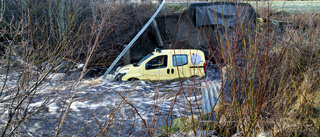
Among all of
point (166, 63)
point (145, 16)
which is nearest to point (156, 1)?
point (145, 16)

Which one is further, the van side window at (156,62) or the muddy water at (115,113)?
the van side window at (156,62)

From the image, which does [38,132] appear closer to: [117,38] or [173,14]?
[117,38]

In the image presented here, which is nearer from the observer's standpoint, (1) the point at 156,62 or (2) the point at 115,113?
(2) the point at 115,113

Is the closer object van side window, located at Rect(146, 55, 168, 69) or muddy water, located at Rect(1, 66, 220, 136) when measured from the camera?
muddy water, located at Rect(1, 66, 220, 136)

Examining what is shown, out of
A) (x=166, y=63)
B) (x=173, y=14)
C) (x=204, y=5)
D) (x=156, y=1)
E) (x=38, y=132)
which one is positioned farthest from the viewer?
(x=156, y=1)

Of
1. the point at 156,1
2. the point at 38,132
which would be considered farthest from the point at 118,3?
the point at 38,132

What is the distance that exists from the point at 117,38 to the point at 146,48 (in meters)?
1.73

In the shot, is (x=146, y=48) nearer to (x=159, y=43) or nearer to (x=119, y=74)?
(x=159, y=43)

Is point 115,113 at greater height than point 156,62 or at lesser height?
greater

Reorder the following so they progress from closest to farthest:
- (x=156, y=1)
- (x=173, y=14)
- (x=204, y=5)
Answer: (x=204, y=5) < (x=173, y=14) < (x=156, y=1)

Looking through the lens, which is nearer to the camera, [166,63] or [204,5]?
[166,63]

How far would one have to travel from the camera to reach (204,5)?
1314 cm

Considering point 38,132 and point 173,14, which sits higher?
point 173,14

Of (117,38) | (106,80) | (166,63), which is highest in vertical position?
(117,38)
